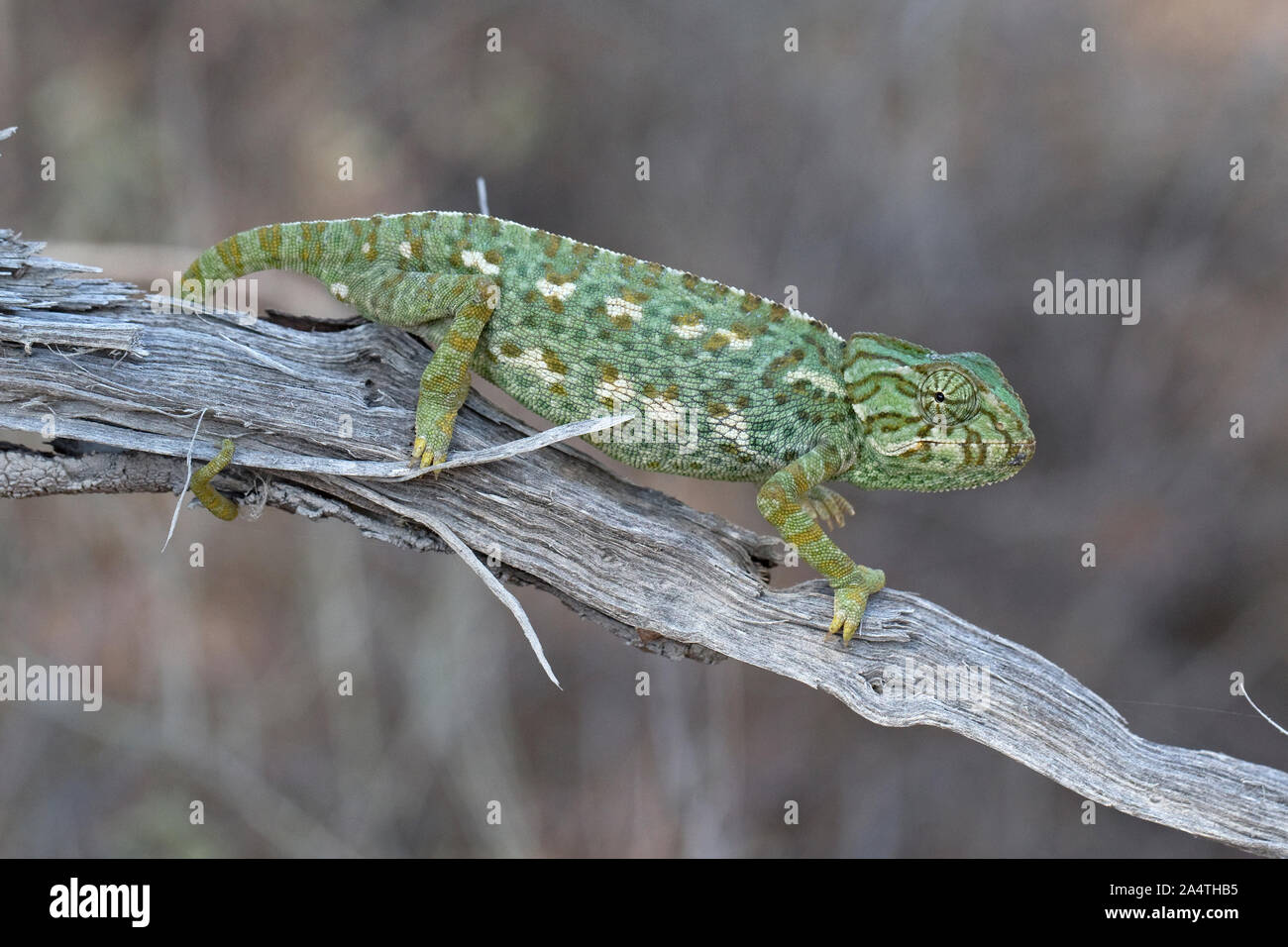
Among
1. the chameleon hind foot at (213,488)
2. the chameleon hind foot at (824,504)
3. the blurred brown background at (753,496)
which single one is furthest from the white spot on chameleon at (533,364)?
the blurred brown background at (753,496)

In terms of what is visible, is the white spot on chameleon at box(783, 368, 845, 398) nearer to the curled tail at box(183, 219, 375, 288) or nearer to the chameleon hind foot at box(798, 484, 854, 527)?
the chameleon hind foot at box(798, 484, 854, 527)

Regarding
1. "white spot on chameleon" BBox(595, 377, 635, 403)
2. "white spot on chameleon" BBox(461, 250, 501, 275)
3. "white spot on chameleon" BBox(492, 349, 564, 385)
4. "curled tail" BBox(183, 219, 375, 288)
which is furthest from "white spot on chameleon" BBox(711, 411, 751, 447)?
"curled tail" BBox(183, 219, 375, 288)

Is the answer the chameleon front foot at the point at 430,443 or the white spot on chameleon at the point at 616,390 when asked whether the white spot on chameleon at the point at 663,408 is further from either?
the chameleon front foot at the point at 430,443

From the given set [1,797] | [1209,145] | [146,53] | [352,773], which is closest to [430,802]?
[352,773]

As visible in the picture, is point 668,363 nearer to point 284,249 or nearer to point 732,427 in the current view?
point 732,427

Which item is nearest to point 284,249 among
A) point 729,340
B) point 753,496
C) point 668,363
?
point 668,363

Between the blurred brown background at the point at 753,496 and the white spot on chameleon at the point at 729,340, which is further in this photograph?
the blurred brown background at the point at 753,496
